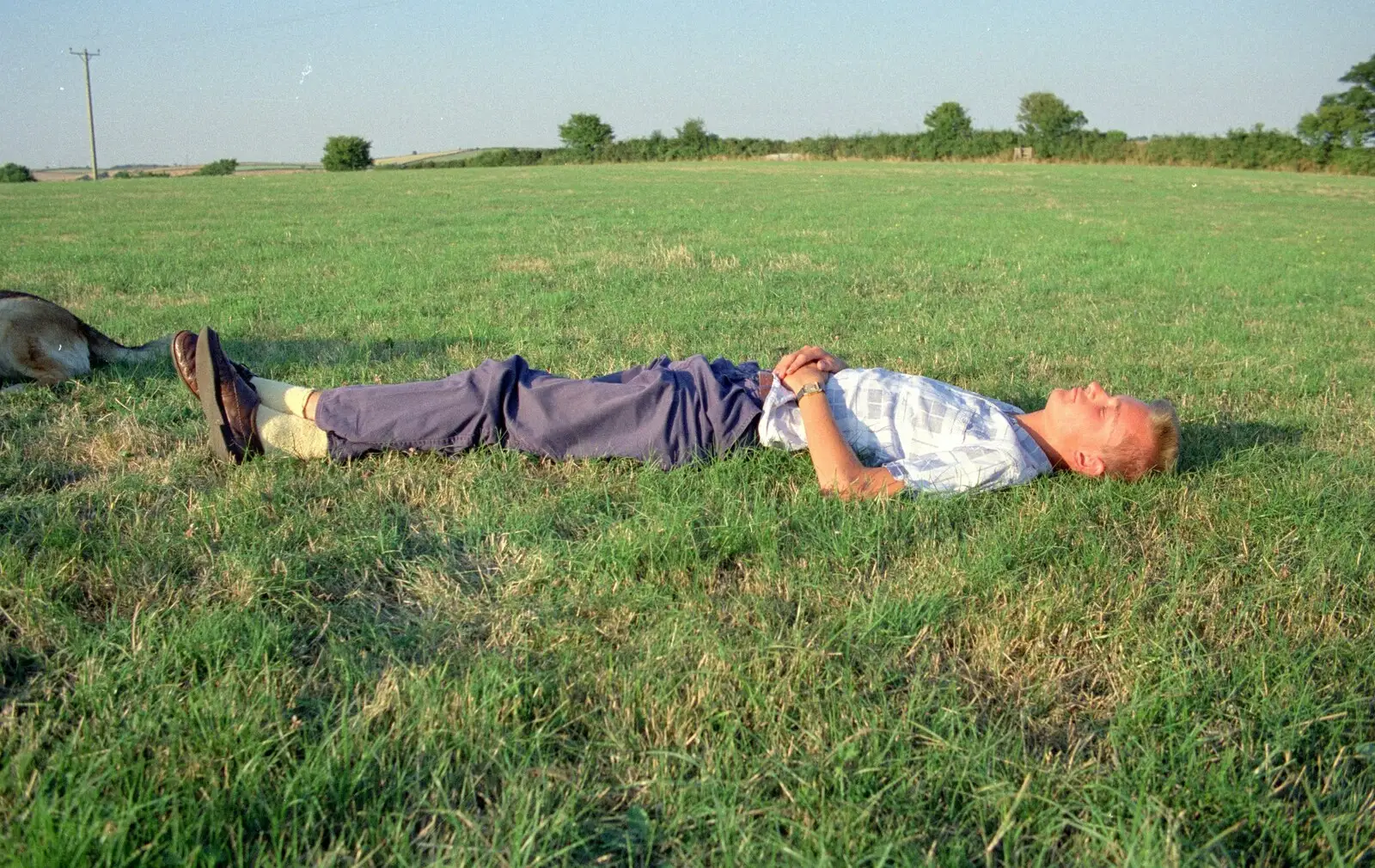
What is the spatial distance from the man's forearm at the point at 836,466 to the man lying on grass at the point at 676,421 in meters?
0.01

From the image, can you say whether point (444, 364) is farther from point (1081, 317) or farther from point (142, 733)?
point (1081, 317)

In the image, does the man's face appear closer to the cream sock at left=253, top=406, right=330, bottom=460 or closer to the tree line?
the cream sock at left=253, top=406, right=330, bottom=460

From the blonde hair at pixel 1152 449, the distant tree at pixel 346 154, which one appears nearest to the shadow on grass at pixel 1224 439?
the blonde hair at pixel 1152 449

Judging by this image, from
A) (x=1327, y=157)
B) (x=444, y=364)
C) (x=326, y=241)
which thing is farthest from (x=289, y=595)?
(x=1327, y=157)

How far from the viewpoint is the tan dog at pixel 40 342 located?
5109 mm

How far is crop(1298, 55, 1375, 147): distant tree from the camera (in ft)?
178

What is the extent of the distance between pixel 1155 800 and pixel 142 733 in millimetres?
2294

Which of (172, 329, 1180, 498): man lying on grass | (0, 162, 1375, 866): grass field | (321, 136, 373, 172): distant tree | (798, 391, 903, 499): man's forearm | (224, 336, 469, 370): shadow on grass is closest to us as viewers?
(0, 162, 1375, 866): grass field

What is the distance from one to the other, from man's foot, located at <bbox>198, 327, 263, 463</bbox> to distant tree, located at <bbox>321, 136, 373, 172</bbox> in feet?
280

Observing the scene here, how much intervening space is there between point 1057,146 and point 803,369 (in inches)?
2586

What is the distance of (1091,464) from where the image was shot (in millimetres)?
4008

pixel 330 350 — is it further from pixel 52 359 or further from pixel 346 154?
pixel 346 154

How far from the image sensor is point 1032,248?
45.3 ft

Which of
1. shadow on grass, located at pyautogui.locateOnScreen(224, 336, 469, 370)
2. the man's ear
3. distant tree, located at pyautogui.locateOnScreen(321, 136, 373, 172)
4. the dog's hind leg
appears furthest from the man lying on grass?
distant tree, located at pyautogui.locateOnScreen(321, 136, 373, 172)
